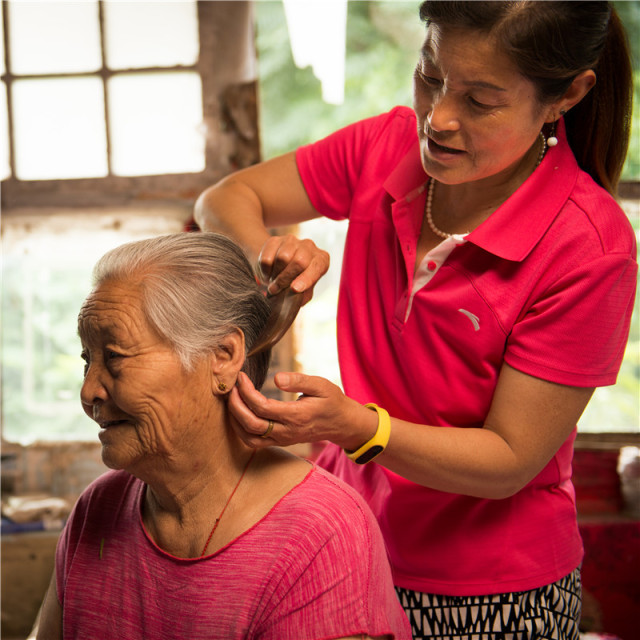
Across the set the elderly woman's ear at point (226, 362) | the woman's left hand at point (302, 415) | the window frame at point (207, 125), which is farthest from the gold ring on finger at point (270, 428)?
the window frame at point (207, 125)

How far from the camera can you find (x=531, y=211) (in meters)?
1.46

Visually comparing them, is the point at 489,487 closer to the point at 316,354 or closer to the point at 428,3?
the point at 428,3

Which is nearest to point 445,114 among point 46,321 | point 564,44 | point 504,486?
point 564,44

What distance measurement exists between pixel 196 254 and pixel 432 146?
51 cm

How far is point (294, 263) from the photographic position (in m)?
1.42

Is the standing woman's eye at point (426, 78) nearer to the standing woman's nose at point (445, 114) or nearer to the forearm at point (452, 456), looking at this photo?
the standing woman's nose at point (445, 114)

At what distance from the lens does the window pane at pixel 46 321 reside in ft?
9.70

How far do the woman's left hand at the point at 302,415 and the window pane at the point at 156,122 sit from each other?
1.76 meters

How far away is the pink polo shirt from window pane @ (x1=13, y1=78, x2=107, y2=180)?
4.70ft

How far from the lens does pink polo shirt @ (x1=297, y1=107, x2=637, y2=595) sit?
1381 millimetres

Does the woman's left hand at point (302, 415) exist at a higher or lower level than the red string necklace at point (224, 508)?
higher

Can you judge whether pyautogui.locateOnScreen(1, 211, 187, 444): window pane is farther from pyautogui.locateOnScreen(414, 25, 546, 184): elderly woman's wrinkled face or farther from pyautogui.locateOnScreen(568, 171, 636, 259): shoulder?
pyautogui.locateOnScreen(568, 171, 636, 259): shoulder

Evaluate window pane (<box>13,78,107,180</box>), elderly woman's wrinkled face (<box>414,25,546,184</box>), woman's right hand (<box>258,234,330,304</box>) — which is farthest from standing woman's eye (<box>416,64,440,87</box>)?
window pane (<box>13,78,107,180</box>)

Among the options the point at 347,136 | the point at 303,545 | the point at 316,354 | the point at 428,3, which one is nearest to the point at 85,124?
the point at 316,354
